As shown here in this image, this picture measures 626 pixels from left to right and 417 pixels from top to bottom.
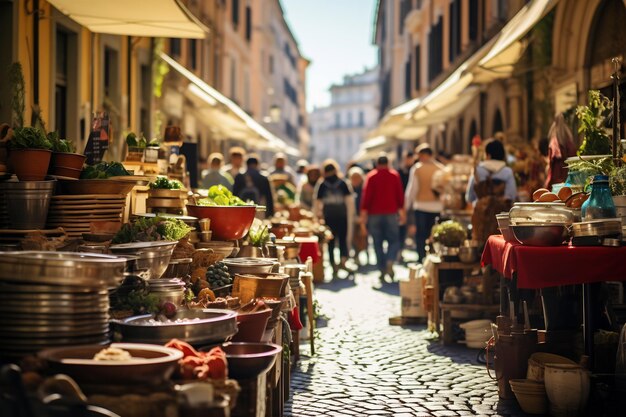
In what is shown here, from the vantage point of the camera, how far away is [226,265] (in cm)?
759

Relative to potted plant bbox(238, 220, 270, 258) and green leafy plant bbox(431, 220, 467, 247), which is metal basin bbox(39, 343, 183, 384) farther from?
green leafy plant bbox(431, 220, 467, 247)

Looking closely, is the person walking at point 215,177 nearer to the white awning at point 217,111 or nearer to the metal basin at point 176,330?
the white awning at point 217,111

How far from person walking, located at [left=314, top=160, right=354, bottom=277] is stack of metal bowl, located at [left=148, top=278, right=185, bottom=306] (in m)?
10.9

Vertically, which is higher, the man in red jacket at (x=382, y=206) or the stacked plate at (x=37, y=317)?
the man in red jacket at (x=382, y=206)

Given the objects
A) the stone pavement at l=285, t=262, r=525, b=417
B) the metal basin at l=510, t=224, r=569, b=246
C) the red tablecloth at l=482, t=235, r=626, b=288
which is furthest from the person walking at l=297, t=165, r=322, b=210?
the red tablecloth at l=482, t=235, r=626, b=288

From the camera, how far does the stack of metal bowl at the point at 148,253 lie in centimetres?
619

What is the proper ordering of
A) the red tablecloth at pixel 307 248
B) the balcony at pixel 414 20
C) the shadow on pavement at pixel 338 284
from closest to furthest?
the red tablecloth at pixel 307 248 < the shadow on pavement at pixel 338 284 < the balcony at pixel 414 20

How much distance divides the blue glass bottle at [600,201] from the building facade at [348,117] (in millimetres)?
113192

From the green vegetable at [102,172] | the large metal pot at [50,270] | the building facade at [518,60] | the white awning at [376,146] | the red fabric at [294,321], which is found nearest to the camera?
the large metal pot at [50,270]

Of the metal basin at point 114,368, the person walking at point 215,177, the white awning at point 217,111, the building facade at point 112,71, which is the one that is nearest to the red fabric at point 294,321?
the building facade at point 112,71

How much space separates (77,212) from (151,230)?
1.80ft

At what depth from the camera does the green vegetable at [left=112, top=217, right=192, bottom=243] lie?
6.73 m

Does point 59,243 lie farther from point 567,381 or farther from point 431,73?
point 431,73

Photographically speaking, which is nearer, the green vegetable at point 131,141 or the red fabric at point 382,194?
the green vegetable at point 131,141
